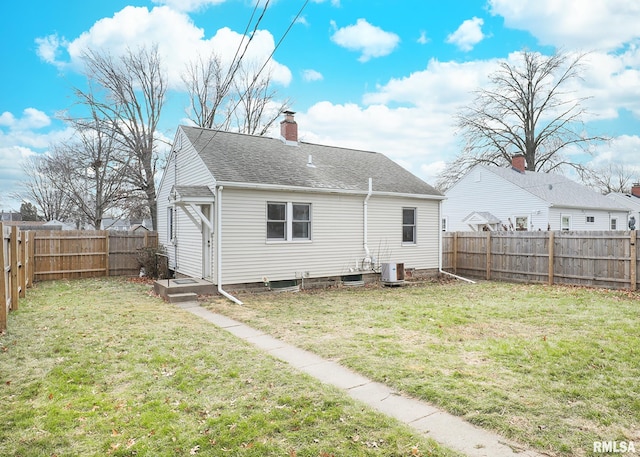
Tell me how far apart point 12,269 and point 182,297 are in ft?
11.6

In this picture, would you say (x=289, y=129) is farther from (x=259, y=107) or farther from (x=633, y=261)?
(x=259, y=107)

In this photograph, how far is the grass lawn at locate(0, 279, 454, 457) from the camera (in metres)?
3.18

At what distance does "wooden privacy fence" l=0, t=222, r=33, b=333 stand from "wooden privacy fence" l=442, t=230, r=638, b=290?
1416 cm

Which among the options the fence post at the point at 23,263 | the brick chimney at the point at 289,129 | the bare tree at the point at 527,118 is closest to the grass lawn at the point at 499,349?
the fence post at the point at 23,263

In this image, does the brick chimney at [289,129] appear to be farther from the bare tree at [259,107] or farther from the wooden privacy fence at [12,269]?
the bare tree at [259,107]

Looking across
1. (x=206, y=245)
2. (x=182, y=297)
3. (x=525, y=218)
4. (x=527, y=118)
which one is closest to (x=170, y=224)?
(x=206, y=245)

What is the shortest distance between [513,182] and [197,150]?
1847 centimetres

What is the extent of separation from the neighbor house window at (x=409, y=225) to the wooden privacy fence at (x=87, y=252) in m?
9.44

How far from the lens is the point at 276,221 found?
11.6 metres

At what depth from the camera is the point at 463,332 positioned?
689cm

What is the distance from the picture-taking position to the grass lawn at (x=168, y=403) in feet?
10.4

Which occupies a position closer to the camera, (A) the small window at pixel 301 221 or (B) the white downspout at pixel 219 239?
(B) the white downspout at pixel 219 239

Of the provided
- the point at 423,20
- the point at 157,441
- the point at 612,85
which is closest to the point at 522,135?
the point at 612,85

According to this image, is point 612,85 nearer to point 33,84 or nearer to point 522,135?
point 522,135
